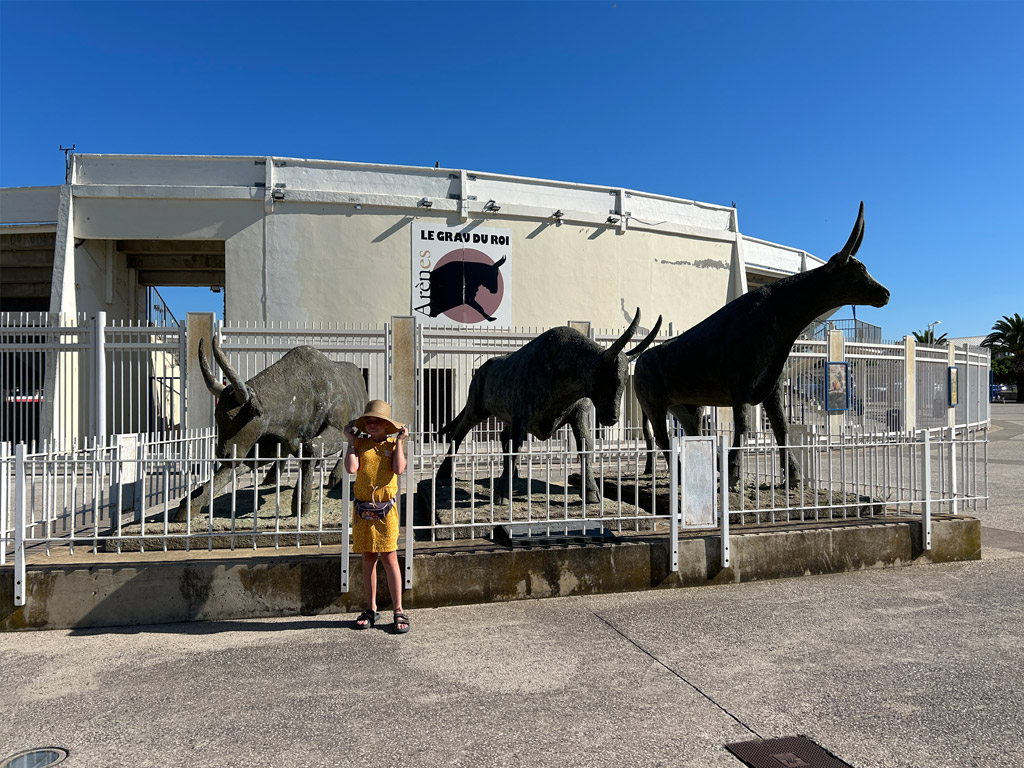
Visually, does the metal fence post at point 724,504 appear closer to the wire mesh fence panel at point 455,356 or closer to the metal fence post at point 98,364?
the wire mesh fence panel at point 455,356

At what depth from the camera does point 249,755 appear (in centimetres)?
280

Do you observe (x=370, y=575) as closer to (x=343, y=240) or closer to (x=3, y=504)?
(x=3, y=504)

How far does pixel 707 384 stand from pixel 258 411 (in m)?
4.13

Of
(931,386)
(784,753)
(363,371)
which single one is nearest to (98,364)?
(363,371)

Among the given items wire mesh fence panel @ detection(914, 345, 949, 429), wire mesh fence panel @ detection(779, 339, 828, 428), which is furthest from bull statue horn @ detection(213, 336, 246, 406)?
wire mesh fence panel @ detection(914, 345, 949, 429)

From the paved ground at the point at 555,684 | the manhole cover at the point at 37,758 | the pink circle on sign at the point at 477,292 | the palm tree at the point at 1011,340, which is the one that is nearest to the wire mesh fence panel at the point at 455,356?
the pink circle on sign at the point at 477,292

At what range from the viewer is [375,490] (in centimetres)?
435

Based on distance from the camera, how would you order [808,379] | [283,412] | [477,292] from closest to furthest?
[283,412] → [808,379] → [477,292]

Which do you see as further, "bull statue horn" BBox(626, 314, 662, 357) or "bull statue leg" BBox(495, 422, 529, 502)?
"bull statue leg" BBox(495, 422, 529, 502)

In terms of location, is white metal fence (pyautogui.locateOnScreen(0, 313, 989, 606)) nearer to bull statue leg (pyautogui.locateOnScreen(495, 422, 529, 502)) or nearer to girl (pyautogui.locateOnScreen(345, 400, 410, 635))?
bull statue leg (pyautogui.locateOnScreen(495, 422, 529, 502))

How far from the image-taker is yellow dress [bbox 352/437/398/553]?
4.30 meters

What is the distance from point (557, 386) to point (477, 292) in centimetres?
1163

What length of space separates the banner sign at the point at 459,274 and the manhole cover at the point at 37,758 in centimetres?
1404

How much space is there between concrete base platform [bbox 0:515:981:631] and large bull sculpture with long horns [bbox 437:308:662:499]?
786 millimetres
